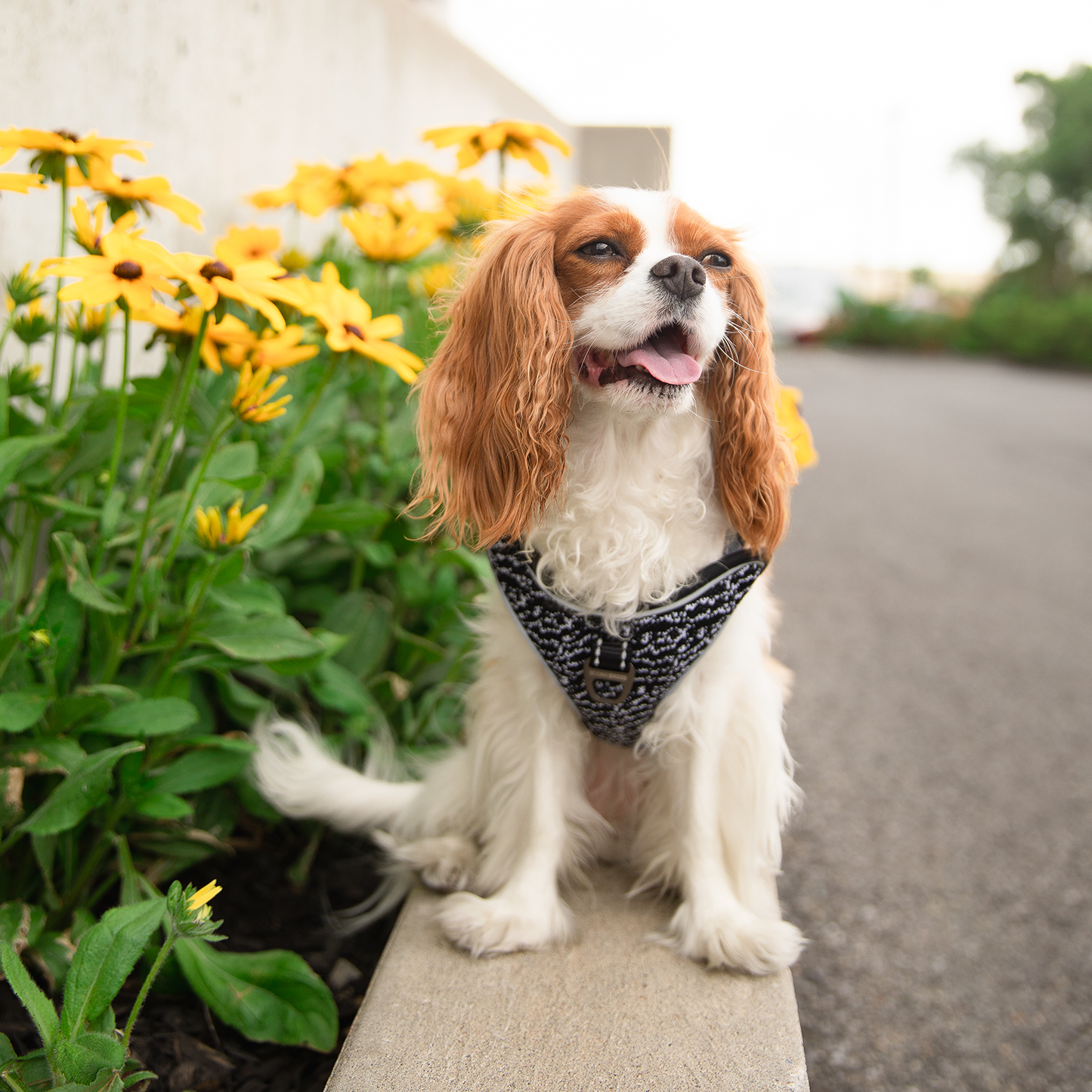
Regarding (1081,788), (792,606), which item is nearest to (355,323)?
(1081,788)

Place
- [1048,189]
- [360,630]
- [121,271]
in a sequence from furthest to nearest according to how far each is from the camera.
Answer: [1048,189], [360,630], [121,271]

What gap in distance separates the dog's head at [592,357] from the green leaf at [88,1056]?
2.86ft

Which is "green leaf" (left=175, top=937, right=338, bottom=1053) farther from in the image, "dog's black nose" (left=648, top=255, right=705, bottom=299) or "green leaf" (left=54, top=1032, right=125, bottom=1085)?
"dog's black nose" (left=648, top=255, right=705, bottom=299)

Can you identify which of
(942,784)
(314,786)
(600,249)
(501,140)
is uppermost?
(501,140)

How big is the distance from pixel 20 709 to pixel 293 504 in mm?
558

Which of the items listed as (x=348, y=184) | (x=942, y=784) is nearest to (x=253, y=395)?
(x=348, y=184)

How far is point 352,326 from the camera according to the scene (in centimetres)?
160

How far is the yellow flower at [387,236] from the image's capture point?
2102 mm

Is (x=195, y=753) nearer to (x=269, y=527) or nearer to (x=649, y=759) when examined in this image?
(x=269, y=527)

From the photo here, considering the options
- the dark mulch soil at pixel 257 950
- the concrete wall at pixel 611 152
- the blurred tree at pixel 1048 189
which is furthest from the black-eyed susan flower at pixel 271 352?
the blurred tree at pixel 1048 189

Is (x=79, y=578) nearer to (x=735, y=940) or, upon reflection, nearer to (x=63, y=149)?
(x=63, y=149)

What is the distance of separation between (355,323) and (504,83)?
230 inches

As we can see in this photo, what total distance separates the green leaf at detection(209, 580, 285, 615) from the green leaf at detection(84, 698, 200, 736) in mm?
193

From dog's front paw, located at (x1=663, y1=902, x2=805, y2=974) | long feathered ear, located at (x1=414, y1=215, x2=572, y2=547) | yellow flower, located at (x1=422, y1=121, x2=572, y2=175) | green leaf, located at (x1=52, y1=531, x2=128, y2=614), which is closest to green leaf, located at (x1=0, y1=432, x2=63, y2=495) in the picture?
green leaf, located at (x1=52, y1=531, x2=128, y2=614)
